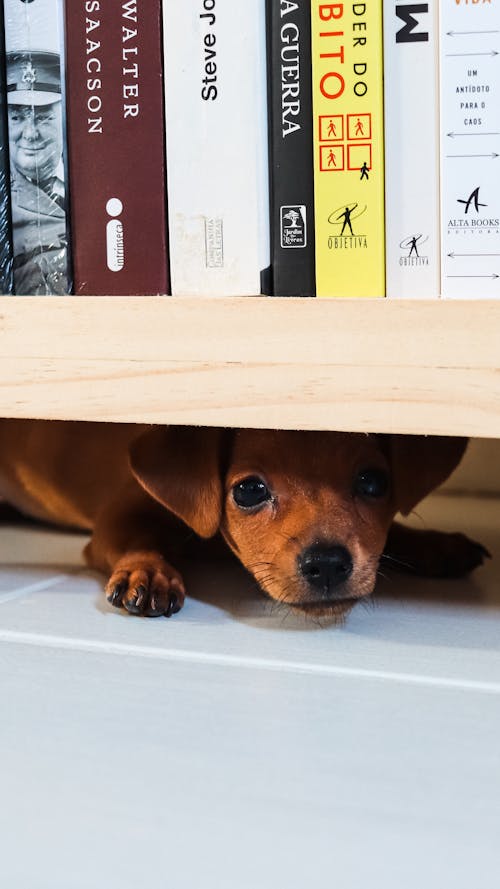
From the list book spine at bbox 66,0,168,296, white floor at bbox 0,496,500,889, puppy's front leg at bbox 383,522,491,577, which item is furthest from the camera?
puppy's front leg at bbox 383,522,491,577

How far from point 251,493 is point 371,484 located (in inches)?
5.0

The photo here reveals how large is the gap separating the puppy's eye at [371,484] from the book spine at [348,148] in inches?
10.5

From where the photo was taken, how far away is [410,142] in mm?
923

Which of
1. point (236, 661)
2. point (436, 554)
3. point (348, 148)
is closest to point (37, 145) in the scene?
point (348, 148)

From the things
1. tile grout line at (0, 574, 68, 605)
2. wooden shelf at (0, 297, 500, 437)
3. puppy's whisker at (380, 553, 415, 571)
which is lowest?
tile grout line at (0, 574, 68, 605)

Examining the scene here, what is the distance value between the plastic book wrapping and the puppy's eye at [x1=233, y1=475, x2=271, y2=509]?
0.91 ft

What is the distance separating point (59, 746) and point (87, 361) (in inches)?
13.6

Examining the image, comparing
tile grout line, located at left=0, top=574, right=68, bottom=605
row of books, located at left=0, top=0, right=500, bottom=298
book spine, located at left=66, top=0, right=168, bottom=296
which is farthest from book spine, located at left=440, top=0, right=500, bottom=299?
tile grout line, located at left=0, top=574, right=68, bottom=605

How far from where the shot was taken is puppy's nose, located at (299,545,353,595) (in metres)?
1.05

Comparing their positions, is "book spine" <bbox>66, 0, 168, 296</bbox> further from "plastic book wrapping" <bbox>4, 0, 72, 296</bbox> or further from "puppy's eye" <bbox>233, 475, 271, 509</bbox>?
"puppy's eye" <bbox>233, 475, 271, 509</bbox>

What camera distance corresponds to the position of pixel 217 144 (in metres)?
0.97

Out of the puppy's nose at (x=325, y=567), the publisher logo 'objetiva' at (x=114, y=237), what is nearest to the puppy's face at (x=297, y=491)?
the puppy's nose at (x=325, y=567)

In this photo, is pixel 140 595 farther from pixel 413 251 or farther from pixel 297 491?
pixel 413 251

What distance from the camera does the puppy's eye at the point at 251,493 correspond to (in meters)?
1.15
